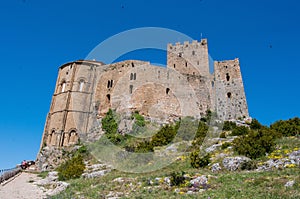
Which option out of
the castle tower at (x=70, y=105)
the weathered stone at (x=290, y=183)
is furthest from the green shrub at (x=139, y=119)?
the weathered stone at (x=290, y=183)

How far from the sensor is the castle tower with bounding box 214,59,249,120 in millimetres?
36469

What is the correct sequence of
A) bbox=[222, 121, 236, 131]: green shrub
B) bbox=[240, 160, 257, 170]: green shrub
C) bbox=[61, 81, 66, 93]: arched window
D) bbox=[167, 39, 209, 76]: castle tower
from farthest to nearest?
bbox=[167, 39, 209, 76]: castle tower
bbox=[61, 81, 66, 93]: arched window
bbox=[222, 121, 236, 131]: green shrub
bbox=[240, 160, 257, 170]: green shrub

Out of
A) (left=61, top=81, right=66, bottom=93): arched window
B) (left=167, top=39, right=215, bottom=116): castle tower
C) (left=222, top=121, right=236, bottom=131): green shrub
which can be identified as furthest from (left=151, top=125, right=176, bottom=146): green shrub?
(left=61, top=81, right=66, bottom=93): arched window

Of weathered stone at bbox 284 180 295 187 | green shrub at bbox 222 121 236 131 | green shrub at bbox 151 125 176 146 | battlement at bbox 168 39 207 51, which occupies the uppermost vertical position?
battlement at bbox 168 39 207 51

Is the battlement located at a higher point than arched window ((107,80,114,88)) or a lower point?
higher

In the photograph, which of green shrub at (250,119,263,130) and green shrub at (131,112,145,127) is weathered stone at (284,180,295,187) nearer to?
green shrub at (250,119,263,130)

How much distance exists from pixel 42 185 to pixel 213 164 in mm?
12824

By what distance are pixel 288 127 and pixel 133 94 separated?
18.5 metres

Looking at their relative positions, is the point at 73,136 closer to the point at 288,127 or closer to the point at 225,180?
the point at 225,180

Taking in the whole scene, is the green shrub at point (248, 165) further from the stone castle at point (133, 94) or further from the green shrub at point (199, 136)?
the stone castle at point (133, 94)

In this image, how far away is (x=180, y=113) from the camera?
1304 inches

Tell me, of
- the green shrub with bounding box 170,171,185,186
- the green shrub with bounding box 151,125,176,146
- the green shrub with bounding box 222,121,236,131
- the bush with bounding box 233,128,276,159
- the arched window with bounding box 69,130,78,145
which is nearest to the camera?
the green shrub with bounding box 170,171,185,186

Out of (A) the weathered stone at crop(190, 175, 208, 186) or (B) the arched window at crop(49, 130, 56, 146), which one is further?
(B) the arched window at crop(49, 130, 56, 146)

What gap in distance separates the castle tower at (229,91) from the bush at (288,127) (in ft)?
37.1
